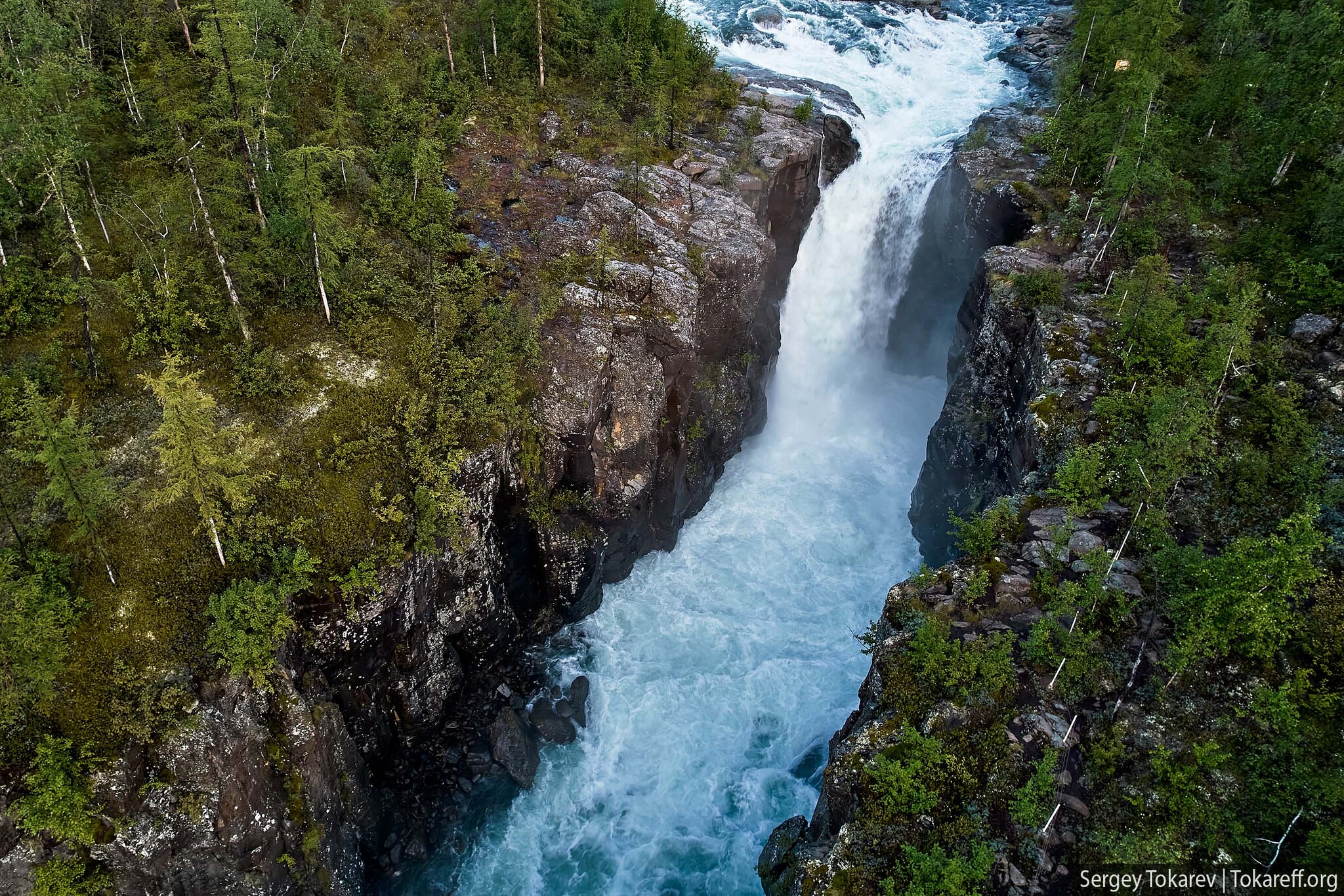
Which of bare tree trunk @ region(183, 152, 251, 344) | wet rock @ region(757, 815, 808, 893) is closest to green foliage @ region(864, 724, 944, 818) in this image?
wet rock @ region(757, 815, 808, 893)

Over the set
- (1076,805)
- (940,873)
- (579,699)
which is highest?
(1076,805)

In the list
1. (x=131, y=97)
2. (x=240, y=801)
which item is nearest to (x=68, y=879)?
(x=240, y=801)

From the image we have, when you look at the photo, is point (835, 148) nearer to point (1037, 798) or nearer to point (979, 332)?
point (979, 332)

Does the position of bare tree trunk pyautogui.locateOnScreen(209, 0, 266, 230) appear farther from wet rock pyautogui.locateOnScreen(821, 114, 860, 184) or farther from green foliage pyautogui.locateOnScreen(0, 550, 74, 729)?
wet rock pyautogui.locateOnScreen(821, 114, 860, 184)

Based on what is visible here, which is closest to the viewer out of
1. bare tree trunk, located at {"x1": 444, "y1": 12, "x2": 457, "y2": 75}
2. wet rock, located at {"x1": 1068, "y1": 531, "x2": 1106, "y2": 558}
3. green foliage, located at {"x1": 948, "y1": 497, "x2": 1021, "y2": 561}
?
wet rock, located at {"x1": 1068, "y1": 531, "x2": 1106, "y2": 558}

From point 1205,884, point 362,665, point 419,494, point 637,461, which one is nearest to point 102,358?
point 419,494
